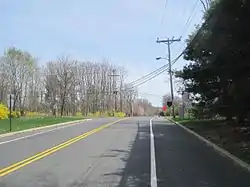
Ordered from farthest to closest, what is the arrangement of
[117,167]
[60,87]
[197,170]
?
[60,87]
[117,167]
[197,170]

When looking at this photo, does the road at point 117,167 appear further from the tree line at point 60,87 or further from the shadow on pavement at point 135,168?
the tree line at point 60,87

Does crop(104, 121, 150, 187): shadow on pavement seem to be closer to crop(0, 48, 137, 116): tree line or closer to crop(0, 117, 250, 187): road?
crop(0, 117, 250, 187): road

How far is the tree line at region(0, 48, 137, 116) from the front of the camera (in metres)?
73.2

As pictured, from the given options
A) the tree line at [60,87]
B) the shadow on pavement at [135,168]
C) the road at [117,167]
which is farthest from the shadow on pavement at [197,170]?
the tree line at [60,87]

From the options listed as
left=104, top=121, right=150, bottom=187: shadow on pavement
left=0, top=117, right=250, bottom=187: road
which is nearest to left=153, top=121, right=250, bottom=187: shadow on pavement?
left=0, top=117, right=250, bottom=187: road

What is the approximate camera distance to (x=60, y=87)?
→ 77.6 m

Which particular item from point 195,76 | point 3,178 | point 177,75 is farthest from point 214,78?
point 3,178

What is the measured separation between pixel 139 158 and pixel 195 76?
16443mm

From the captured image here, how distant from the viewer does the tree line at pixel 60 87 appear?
240 feet

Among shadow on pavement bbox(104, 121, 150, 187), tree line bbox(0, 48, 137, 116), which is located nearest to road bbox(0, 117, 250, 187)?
shadow on pavement bbox(104, 121, 150, 187)

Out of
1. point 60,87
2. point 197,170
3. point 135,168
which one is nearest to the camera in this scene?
point 197,170

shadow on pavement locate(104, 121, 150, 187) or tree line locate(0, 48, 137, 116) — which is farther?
tree line locate(0, 48, 137, 116)

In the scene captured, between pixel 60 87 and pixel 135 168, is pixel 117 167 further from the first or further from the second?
pixel 60 87

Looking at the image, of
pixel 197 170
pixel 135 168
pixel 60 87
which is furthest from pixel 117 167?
pixel 60 87
